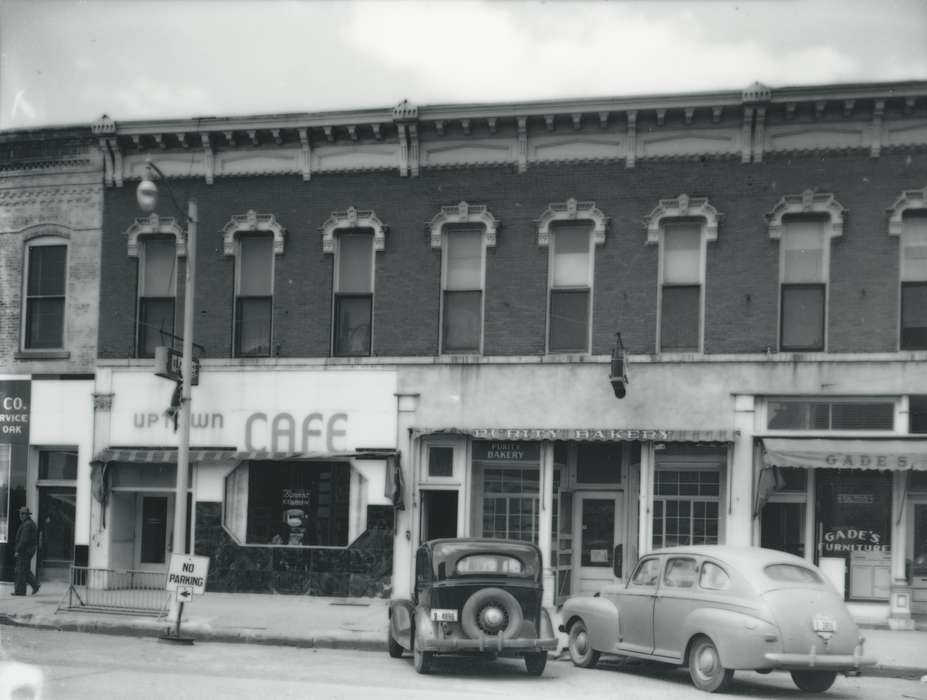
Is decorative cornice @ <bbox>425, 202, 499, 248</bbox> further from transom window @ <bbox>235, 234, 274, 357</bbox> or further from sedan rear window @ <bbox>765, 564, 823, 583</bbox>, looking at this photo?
sedan rear window @ <bbox>765, 564, 823, 583</bbox>

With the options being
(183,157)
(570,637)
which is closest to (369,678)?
(570,637)

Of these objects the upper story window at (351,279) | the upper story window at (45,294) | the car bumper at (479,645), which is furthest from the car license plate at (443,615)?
the upper story window at (45,294)

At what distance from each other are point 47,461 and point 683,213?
13615 mm

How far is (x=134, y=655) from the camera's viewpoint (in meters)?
15.2

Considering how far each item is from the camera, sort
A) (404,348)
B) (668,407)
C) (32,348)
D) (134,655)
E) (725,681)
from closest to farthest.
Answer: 1. (725,681)
2. (134,655)
3. (668,407)
4. (404,348)
5. (32,348)

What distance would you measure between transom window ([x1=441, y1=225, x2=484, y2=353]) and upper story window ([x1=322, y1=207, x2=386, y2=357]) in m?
1.45

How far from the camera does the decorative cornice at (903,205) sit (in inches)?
795

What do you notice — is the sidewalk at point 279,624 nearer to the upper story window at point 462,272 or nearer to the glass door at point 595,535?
the glass door at point 595,535

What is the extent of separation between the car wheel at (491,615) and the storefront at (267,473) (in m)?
7.96

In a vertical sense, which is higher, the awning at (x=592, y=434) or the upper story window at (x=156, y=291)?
the upper story window at (x=156, y=291)

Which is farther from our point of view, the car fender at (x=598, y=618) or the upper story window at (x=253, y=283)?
the upper story window at (x=253, y=283)

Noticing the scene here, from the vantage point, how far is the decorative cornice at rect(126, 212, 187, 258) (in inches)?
925

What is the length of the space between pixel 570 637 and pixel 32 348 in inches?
550

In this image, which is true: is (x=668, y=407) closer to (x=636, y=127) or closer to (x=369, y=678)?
(x=636, y=127)
